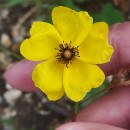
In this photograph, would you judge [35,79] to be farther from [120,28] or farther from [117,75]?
[120,28]

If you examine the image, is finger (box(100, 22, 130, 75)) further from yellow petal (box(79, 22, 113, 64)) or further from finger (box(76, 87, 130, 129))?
yellow petal (box(79, 22, 113, 64))

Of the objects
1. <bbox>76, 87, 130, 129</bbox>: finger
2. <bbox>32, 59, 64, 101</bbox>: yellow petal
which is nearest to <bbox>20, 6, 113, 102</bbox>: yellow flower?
<bbox>32, 59, 64, 101</bbox>: yellow petal

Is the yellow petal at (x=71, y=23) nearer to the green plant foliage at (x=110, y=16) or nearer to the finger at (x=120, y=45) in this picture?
the finger at (x=120, y=45)

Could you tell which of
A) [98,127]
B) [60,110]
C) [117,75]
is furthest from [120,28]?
[60,110]

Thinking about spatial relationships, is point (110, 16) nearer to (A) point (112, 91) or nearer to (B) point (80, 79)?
(A) point (112, 91)

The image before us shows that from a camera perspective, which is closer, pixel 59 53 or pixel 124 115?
pixel 59 53

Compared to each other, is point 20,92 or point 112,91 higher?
point 112,91

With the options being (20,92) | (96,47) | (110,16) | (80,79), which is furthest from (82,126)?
(20,92)
